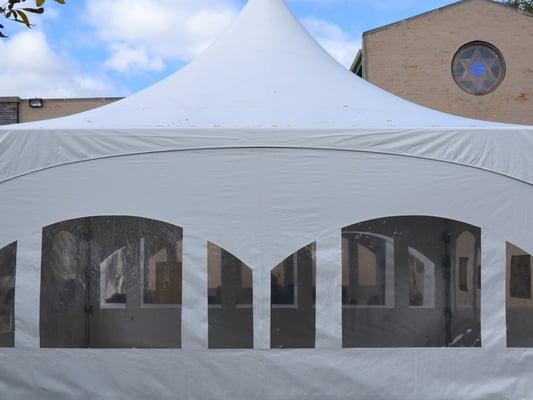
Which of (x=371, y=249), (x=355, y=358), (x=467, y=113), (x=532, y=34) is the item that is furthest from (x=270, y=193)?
(x=532, y=34)

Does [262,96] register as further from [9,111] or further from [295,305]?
[9,111]

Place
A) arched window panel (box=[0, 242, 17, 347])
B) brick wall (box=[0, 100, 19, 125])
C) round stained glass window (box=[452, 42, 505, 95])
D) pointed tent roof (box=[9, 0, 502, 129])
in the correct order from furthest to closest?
round stained glass window (box=[452, 42, 505, 95])
brick wall (box=[0, 100, 19, 125])
pointed tent roof (box=[9, 0, 502, 129])
arched window panel (box=[0, 242, 17, 347])

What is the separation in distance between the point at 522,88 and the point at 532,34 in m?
1.43

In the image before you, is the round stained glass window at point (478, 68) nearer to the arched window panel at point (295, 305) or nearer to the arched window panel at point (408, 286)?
the arched window panel at point (408, 286)

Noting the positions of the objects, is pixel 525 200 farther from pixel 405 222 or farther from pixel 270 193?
pixel 270 193

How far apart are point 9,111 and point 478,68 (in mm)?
11996

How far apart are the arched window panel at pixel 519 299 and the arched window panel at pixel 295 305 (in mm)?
1959

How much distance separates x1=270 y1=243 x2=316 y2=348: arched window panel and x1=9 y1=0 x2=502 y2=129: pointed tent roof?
5.06 feet

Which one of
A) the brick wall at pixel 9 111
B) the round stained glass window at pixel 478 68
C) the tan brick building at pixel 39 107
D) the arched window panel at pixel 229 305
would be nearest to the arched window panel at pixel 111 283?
the arched window panel at pixel 229 305

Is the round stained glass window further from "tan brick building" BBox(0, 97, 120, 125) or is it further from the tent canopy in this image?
the tent canopy

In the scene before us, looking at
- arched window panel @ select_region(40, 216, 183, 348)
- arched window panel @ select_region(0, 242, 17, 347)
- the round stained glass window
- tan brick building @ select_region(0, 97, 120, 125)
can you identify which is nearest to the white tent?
arched window panel @ select_region(0, 242, 17, 347)

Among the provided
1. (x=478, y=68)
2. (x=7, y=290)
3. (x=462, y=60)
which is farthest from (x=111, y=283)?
(x=478, y=68)

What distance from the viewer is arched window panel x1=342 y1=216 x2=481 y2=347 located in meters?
7.85

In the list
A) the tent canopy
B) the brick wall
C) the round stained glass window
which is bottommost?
the tent canopy
